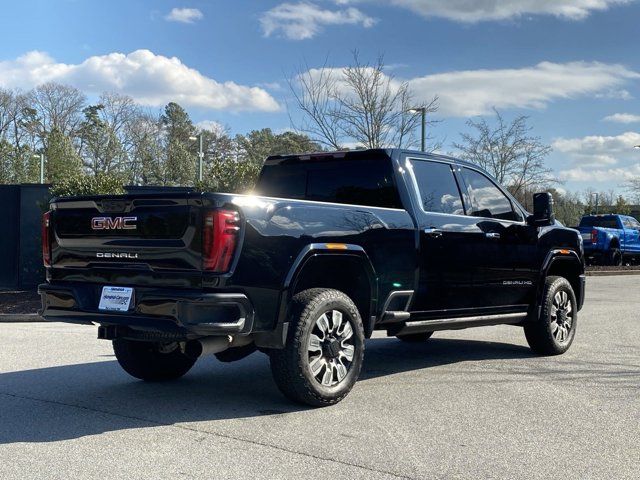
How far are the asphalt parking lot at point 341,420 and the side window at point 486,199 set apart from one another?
4.91ft

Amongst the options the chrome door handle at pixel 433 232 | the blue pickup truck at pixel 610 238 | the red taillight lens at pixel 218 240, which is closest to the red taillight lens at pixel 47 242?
the red taillight lens at pixel 218 240

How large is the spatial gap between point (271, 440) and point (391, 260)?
199cm

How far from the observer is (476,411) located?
520 cm

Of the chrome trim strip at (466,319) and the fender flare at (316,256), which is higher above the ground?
the fender flare at (316,256)

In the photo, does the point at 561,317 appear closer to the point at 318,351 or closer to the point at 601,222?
the point at 318,351

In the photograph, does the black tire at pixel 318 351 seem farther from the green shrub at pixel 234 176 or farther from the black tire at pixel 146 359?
the green shrub at pixel 234 176

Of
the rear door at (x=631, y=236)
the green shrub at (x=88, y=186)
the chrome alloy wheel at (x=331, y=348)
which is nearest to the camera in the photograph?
the chrome alloy wheel at (x=331, y=348)

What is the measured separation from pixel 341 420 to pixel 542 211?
3.45 m

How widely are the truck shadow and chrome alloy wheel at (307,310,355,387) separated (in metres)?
0.26

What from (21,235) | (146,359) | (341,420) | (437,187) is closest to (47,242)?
(146,359)

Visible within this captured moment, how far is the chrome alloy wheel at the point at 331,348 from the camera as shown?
5281mm

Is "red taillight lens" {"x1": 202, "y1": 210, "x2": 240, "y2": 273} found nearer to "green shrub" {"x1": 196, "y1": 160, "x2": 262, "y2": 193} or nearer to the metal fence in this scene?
the metal fence

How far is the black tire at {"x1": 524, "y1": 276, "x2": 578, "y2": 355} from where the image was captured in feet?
24.6

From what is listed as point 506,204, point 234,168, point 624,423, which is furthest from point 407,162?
point 234,168
